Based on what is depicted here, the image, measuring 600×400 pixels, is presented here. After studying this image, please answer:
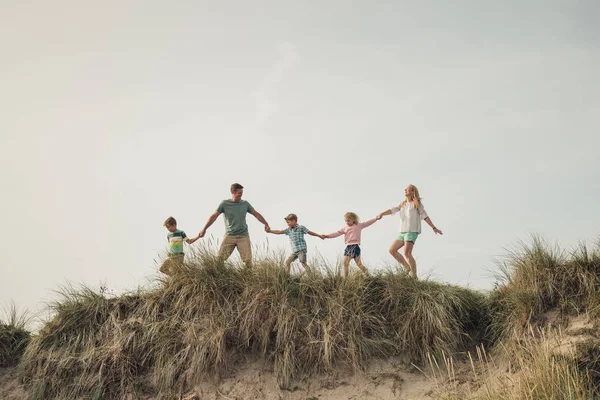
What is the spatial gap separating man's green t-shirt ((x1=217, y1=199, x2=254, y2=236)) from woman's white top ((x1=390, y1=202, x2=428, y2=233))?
358 centimetres

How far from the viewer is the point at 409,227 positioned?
11.8 metres

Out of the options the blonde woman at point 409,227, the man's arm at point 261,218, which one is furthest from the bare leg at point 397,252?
the man's arm at point 261,218

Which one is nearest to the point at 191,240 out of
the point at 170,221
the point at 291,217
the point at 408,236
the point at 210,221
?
the point at 210,221

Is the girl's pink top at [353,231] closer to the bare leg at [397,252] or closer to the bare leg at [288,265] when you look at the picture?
the bare leg at [397,252]

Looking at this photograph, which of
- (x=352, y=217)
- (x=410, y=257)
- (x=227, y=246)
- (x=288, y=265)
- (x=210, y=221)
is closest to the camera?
(x=288, y=265)

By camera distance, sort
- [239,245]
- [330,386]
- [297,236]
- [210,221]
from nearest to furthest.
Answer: [330,386] < [239,245] < [210,221] < [297,236]

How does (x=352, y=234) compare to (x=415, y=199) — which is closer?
(x=415, y=199)

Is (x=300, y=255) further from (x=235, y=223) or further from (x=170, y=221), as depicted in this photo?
(x=170, y=221)

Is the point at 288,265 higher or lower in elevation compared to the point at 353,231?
lower

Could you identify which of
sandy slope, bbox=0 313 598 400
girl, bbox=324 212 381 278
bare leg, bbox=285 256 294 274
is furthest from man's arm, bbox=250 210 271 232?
sandy slope, bbox=0 313 598 400

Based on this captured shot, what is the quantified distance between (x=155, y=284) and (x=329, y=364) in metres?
4.13

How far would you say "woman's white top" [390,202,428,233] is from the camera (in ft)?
38.8

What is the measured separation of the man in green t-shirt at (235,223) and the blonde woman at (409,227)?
3.32m

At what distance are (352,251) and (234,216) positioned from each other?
9.25 feet
